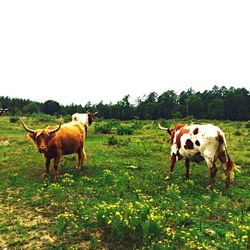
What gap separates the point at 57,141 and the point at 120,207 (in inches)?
200

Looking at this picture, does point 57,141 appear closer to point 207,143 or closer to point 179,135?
point 179,135

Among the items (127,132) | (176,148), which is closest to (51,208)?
(176,148)

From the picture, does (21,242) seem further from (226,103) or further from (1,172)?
(226,103)

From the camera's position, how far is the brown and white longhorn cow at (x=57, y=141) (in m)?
11.4

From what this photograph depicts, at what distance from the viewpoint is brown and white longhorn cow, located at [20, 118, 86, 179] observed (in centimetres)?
1141

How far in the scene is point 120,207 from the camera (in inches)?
300

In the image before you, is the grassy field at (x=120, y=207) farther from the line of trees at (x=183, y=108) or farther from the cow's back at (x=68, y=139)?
the line of trees at (x=183, y=108)

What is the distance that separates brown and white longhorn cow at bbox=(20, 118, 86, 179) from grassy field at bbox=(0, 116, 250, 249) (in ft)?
2.29

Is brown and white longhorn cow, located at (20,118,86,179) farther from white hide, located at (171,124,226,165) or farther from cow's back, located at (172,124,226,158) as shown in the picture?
white hide, located at (171,124,226,165)

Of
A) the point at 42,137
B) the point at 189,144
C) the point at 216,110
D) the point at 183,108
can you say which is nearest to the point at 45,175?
the point at 42,137

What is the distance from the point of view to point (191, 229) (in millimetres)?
7133

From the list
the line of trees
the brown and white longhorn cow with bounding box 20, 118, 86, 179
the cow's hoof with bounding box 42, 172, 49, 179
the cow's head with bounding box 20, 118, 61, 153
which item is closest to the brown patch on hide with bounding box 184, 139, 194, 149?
the brown and white longhorn cow with bounding box 20, 118, 86, 179

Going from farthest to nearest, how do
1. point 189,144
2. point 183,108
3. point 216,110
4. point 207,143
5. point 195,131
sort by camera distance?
point 183,108, point 216,110, point 189,144, point 195,131, point 207,143

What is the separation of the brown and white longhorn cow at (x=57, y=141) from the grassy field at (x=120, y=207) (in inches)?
27.5
